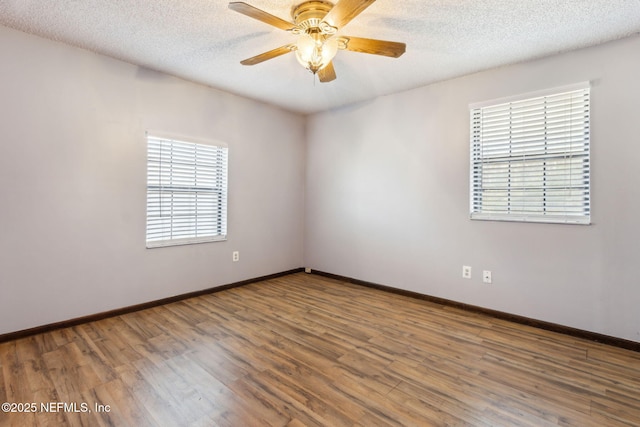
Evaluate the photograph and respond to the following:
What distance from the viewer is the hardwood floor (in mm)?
1658

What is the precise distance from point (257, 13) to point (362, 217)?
2.88 m

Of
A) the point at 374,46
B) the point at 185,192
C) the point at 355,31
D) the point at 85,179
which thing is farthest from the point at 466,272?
the point at 85,179

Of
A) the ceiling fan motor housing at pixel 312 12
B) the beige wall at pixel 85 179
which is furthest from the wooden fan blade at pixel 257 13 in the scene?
the beige wall at pixel 85 179

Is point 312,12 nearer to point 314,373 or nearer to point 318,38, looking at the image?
point 318,38

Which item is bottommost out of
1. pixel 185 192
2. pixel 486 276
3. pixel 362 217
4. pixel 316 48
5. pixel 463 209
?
pixel 486 276

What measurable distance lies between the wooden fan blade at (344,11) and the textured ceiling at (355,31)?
1.29 ft

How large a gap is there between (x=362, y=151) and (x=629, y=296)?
9.90ft

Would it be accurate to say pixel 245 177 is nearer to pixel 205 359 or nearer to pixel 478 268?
pixel 205 359

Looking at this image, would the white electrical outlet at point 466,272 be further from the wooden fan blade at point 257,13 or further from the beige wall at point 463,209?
the wooden fan blade at point 257,13

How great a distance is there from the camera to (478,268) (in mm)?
3211

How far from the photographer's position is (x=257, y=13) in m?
1.78

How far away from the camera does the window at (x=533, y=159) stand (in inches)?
105

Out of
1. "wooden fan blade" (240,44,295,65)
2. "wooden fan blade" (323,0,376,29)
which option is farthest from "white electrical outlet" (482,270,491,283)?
"wooden fan blade" (240,44,295,65)

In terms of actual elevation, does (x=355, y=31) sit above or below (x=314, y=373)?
above
